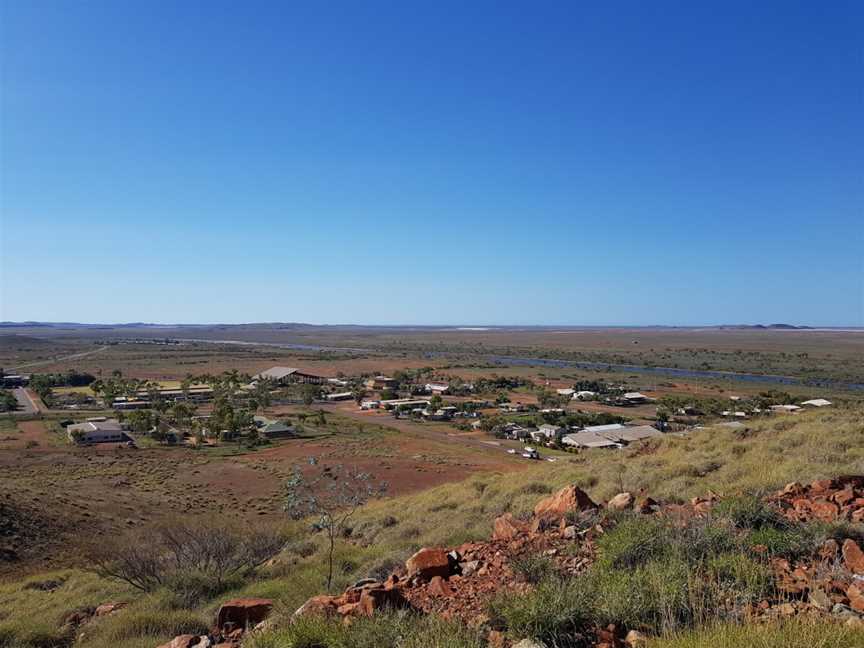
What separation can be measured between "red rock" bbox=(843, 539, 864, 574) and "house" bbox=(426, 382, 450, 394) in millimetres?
69310

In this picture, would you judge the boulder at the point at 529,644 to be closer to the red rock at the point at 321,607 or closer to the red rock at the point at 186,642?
the red rock at the point at 321,607

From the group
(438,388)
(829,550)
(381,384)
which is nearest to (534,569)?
(829,550)

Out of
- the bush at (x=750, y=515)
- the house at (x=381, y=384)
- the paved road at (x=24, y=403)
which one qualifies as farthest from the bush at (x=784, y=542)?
the house at (x=381, y=384)

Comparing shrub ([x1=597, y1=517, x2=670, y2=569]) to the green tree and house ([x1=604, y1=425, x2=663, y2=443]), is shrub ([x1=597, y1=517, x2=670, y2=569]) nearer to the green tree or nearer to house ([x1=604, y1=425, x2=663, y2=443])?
the green tree

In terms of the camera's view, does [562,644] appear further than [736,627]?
Yes

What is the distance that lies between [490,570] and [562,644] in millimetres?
2015

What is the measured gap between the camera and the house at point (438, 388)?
74.4m

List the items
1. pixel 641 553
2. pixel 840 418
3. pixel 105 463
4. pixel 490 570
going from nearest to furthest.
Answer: pixel 641 553 < pixel 490 570 < pixel 840 418 < pixel 105 463

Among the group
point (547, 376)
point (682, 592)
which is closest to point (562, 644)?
point (682, 592)

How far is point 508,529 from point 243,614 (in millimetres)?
3794

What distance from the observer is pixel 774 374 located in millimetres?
94688

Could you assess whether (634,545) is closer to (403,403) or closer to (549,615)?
(549,615)

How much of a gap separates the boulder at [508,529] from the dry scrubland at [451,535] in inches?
30.4

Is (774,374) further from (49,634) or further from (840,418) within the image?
(49,634)
